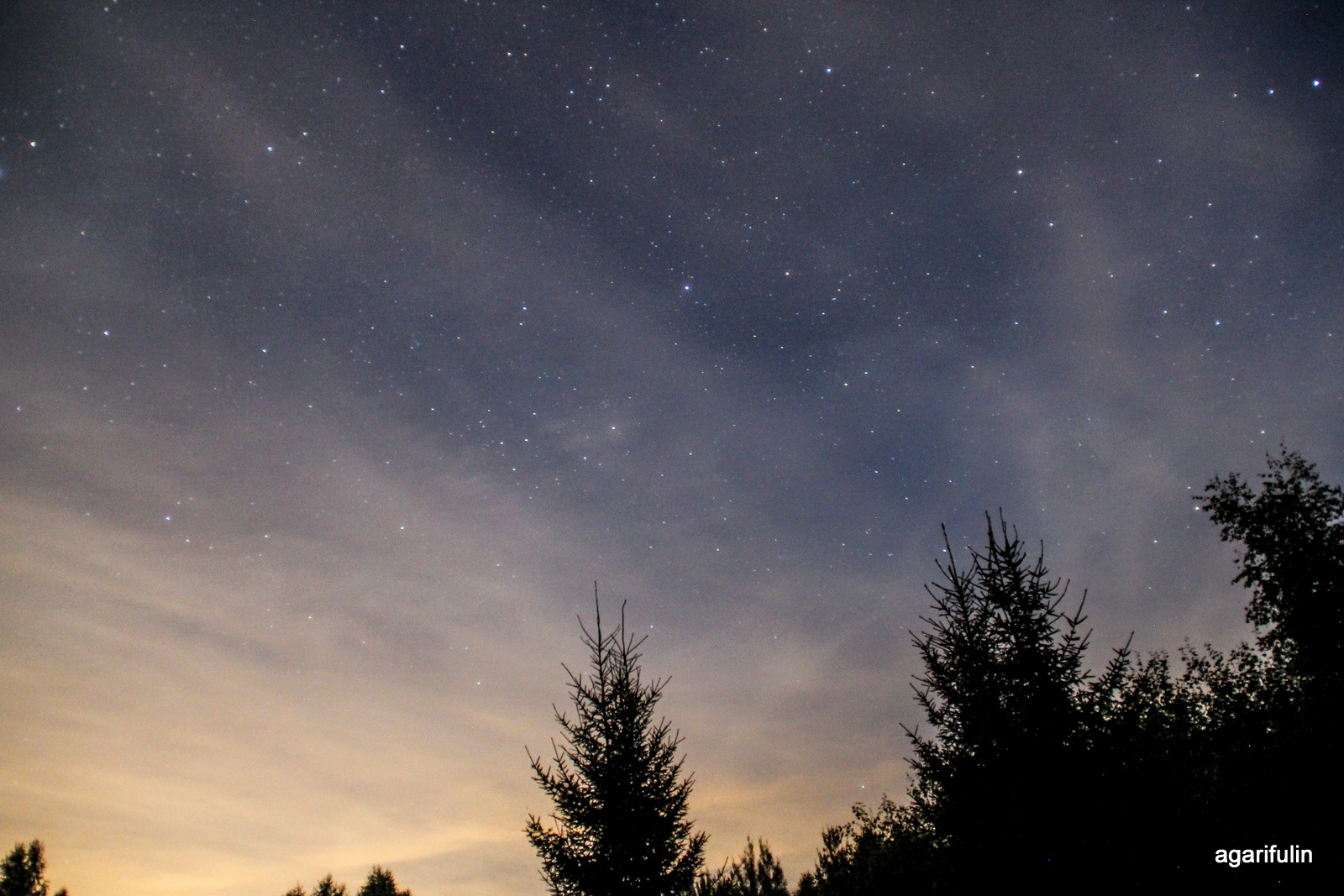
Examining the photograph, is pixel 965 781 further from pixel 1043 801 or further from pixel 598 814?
pixel 598 814

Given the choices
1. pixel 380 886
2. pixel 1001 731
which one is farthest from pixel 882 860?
pixel 380 886

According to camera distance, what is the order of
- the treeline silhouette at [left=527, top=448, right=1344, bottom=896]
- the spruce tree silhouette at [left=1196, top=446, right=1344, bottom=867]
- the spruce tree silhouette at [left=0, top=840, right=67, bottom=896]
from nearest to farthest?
the treeline silhouette at [left=527, top=448, right=1344, bottom=896], the spruce tree silhouette at [left=1196, top=446, right=1344, bottom=867], the spruce tree silhouette at [left=0, top=840, right=67, bottom=896]

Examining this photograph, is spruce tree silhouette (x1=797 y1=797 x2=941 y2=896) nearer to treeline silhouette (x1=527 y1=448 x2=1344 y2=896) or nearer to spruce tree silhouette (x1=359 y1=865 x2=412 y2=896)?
treeline silhouette (x1=527 y1=448 x2=1344 y2=896)

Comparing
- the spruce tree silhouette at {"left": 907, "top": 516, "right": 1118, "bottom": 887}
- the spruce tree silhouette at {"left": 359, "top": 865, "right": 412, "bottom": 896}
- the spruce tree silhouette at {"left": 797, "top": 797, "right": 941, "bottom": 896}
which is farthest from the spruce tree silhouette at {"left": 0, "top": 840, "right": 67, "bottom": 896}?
the spruce tree silhouette at {"left": 907, "top": 516, "right": 1118, "bottom": 887}

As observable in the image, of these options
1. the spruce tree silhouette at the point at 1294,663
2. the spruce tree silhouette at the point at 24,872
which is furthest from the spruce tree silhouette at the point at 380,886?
the spruce tree silhouette at the point at 1294,663

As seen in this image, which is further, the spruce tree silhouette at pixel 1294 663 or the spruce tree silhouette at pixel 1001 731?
the spruce tree silhouette at pixel 1294 663

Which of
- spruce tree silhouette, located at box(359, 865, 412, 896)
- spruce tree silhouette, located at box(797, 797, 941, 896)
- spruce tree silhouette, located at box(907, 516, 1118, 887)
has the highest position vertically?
spruce tree silhouette, located at box(907, 516, 1118, 887)

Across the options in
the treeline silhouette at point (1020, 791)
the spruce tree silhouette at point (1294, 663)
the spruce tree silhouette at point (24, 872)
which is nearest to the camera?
the treeline silhouette at point (1020, 791)

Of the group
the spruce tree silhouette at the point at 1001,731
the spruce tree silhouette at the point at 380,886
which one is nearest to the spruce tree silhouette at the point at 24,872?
the spruce tree silhouette at the point at 380,886

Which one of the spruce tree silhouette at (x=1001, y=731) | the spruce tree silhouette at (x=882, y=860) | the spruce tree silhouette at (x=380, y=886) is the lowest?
the spruce tree silhouette at (x=380, y=886)

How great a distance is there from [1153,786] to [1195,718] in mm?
33537

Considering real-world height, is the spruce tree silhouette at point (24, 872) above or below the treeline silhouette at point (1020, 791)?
below

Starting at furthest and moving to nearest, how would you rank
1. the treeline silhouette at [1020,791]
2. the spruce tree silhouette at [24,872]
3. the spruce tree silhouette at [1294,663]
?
the spruce tree silhouette at [24,872], the spruce tree silhouette at [1294,663], the treeline silhouette at [1020,791]

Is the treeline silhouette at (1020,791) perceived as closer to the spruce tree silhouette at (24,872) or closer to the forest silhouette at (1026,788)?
the forest silhouette at (1026,788)
